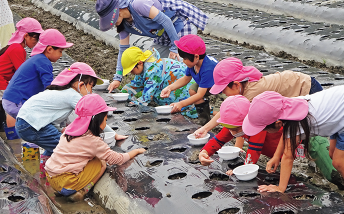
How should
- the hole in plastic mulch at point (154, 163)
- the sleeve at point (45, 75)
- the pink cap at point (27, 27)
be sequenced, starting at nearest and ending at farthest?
the hole in plastic mulch at point (154, 163)
the sleeve at point (45, 75)
the pink cap at point (27, 27)

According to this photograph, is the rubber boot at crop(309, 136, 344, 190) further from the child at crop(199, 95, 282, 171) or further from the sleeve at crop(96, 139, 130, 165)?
the sleeve at crop(96, 139, 130, 165)

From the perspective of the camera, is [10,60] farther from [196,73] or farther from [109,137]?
[196,73]

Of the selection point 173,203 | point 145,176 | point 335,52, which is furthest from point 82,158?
point 335,52

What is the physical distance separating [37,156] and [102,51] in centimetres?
440

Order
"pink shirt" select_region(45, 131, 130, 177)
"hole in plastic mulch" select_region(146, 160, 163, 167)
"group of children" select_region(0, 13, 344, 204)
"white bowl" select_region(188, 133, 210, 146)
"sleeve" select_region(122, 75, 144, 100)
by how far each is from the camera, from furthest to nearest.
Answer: "sleeve" select_region(122, 75, 144, 100)
"white bowl" select_region(188, 133, 210, 146)
"hole in plastic mulch" select_region(146, 160, 163, 167)
"pink shirt" select_region(45, 131, 130, 177)
"group of children" select_region(0, 13, 344, 204)

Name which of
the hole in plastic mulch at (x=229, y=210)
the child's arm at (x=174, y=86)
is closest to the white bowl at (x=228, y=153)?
the hole in plastic mulch at (x=229, y=210)

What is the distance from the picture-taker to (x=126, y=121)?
4223 millimetres

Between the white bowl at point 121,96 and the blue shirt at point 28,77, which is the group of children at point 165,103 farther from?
the white bowl at point 121,96

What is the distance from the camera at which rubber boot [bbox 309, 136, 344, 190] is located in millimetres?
2983

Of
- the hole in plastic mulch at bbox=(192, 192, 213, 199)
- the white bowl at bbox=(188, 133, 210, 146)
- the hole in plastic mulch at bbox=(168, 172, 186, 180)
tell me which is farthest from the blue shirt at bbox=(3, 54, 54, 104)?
the hole in plastic mulch at bbox=(192, 192, 213, 199)

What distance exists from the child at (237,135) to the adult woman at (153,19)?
1.69m

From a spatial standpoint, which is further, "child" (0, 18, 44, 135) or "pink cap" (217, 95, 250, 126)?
"child" (0, 18, 44, 135)

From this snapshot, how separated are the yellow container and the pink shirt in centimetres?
100

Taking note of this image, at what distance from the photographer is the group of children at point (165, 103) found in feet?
8.42
